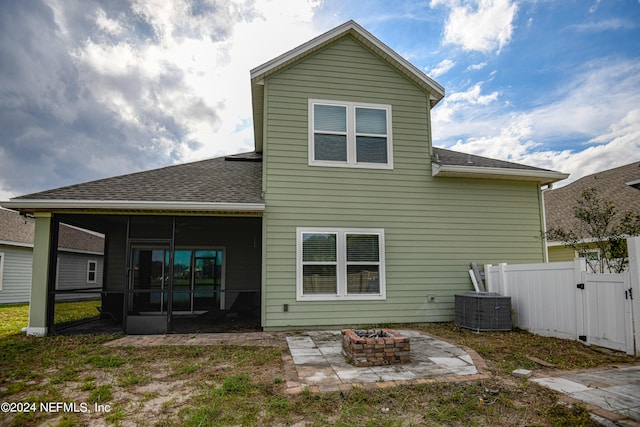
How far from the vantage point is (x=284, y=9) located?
1048 cm

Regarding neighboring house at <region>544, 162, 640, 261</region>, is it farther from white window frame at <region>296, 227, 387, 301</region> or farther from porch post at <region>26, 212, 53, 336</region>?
porch post at <region>26, 212, 53, 336</region>

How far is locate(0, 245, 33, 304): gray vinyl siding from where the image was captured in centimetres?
1466

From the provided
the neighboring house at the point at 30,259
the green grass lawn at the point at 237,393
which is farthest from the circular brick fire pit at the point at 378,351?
the neighboring house at the point at 30,259

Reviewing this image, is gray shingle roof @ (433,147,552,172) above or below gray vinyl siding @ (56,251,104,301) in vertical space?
above

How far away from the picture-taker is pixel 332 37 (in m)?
8.23

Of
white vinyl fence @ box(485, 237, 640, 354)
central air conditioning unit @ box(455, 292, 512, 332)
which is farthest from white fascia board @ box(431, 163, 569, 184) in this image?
central air conditioning unit @ box(455, 292, 512, 332)

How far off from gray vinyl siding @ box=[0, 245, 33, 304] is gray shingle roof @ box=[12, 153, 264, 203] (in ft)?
33.8

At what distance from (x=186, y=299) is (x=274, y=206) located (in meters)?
5.11

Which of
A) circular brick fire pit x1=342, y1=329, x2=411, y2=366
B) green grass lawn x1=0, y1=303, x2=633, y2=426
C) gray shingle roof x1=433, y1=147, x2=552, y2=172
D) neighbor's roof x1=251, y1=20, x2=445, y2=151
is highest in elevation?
neighbor's roof x1=251, y1=20, x2=445, y2=151

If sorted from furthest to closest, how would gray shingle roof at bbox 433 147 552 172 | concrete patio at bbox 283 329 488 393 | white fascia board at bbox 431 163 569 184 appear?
1. gray shingle roof at bbox 433 147 552 172
2. white fascia board at bbox 431 163 569 184
3. concrete patio at bbox 283 329 488 393

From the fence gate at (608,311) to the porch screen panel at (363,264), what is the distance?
11.9 feet

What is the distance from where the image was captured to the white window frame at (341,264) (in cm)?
768

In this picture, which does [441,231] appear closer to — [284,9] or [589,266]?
[589,266]

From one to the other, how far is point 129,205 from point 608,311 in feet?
27.3
